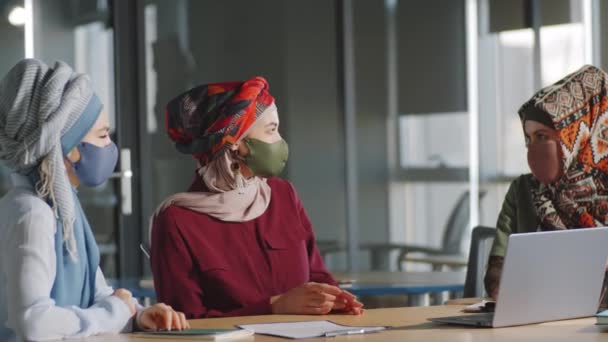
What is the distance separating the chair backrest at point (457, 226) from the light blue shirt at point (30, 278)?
189 inches

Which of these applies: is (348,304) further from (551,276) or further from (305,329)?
(551,276)

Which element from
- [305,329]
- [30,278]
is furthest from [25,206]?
[305,329]

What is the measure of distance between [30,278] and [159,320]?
37 cm

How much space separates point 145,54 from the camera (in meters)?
6.07

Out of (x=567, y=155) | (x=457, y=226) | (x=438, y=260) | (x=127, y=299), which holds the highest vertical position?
(x=567, y=155)

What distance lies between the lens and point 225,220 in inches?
120

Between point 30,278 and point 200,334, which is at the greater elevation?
point 30,278

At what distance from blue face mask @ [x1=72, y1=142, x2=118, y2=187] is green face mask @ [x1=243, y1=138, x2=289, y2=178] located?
629 millimetres

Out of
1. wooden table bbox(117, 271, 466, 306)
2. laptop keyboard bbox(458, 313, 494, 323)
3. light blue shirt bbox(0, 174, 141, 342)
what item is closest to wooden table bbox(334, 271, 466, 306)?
wooden table bbox(117, 271, 466, 306)

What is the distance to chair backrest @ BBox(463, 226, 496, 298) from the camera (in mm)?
3986

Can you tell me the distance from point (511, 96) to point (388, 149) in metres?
1.01

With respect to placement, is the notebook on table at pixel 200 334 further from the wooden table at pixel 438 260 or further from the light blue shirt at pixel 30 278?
the wooden table at pixel 438 260

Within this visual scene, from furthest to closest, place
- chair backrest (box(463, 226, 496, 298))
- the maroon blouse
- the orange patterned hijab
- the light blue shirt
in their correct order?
chair backrest (box(463, 226, 496, 298)), the orange patterned hijab, the maroon blouse, the light blue shirt

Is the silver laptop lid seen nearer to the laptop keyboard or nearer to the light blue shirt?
the laptop keyboard
